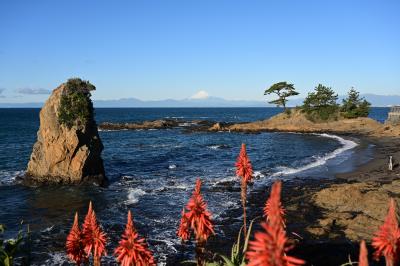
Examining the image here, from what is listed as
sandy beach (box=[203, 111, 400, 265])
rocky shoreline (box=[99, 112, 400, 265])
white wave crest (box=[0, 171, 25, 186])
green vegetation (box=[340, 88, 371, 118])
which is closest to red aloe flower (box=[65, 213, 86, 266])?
sandy beach (box=[203, 111, 400, 265])

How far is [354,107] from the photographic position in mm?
95250

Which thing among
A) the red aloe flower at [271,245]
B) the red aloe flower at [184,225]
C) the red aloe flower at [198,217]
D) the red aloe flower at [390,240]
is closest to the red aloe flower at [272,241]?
the red aloe flower at [271,245]

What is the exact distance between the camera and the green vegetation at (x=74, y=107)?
38.8 meters

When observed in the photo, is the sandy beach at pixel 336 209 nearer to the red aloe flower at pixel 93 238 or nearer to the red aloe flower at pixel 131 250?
the red aloe flower at pixel 93 238

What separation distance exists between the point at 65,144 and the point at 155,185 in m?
8.84

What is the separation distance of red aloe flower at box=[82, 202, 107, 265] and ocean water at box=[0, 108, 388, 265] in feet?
38.7

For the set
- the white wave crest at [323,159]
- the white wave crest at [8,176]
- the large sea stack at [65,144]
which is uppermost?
the large sea stack at [65,144]

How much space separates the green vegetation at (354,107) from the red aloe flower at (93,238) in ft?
298

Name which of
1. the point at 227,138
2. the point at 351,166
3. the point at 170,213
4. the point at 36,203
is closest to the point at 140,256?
the point at 170,213

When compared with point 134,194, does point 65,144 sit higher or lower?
higher

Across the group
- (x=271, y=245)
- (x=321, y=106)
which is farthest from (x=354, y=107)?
(x=271, y=245)

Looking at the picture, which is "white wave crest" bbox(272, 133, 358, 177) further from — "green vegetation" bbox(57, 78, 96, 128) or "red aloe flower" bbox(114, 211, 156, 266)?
"red aloe flower" bbox(114, 211, 156, 266)

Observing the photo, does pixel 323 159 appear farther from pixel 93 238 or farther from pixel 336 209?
pixel 93 238

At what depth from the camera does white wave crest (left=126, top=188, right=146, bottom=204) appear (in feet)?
106
